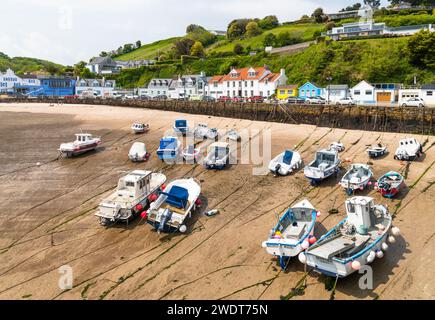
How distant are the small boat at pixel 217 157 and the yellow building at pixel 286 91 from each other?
121 ft

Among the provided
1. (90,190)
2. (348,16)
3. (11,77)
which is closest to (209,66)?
(348,16)

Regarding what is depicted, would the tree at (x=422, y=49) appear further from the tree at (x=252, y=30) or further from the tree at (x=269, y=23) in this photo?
the tree at (x=269, y=23)

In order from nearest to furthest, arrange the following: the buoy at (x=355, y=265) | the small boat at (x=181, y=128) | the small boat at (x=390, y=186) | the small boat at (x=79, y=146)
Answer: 1. the buoy at (x=355, y=265)
2. the small boat at (x=390, y=186)
3. the small boat at (x=79, y=146)
4. the small boat at (x=181, y=128)

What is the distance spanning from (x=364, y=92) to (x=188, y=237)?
42467 millimetres

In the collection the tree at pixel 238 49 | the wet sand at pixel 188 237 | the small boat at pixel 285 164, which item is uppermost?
the tree at pixel 238 49

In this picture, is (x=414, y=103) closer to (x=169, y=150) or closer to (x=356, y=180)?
(x=356, y=180)

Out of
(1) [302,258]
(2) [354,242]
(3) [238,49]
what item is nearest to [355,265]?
(2) [354,242]

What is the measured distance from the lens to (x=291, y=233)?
51.4ft

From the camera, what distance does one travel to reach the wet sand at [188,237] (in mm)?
13125

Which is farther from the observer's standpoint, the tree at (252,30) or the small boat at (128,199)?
the tree at (252,30)

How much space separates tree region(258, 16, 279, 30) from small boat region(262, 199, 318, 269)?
12185 centimetres

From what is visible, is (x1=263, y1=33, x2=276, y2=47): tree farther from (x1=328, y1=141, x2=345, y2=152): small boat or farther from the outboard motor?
the outboard motor

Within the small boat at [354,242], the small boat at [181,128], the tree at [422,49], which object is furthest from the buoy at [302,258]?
the tree at [422,49]

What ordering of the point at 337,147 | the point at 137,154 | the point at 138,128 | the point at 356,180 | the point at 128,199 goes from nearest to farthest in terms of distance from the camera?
the point at 128,199, the point at 356,180, the point at 337,147, the point at 137,154, the point at 138,128
